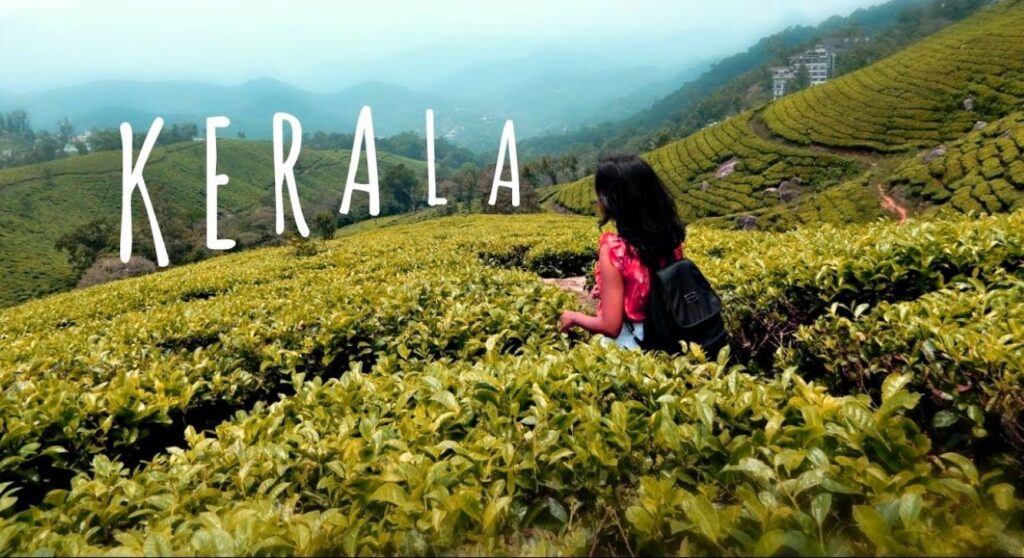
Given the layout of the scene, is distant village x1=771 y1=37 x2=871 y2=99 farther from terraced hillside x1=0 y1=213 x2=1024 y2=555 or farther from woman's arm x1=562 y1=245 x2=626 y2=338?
woman's arm x1=562 y1=245 x2=626 y2=338

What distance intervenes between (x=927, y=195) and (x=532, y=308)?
154ft

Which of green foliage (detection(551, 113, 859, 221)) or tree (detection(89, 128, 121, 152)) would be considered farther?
tree (detection(89, 128, 121, 152))

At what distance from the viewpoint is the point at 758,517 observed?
166cm

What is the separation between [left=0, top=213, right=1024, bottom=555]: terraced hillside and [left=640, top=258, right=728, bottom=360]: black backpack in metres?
0.57

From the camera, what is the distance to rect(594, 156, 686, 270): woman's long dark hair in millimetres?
3793

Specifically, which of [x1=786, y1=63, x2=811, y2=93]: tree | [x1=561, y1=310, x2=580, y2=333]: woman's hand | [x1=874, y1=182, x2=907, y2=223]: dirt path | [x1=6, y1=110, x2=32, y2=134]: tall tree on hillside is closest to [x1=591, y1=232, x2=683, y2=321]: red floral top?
[x1=561, y1=310, x2=580, y2=333]: woman's hand

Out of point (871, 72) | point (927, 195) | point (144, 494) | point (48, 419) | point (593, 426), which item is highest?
point (871, 72)

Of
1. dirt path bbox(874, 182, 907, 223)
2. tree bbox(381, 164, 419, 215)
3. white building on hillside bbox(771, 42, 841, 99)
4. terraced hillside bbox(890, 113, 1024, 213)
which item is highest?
white building on hillside bbox(771, 42, 841, 99)

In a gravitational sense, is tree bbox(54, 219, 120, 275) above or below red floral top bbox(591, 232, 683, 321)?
below

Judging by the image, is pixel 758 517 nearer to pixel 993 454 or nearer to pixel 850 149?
pixel 993 454

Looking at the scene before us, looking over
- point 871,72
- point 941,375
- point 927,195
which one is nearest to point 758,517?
point 941,375

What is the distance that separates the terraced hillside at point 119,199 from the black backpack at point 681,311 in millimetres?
72791

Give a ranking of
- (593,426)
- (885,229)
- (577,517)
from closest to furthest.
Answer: (577,517) < (593,426) < (885,229)

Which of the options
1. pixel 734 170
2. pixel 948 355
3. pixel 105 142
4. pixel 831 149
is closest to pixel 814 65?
pixel 831 149
